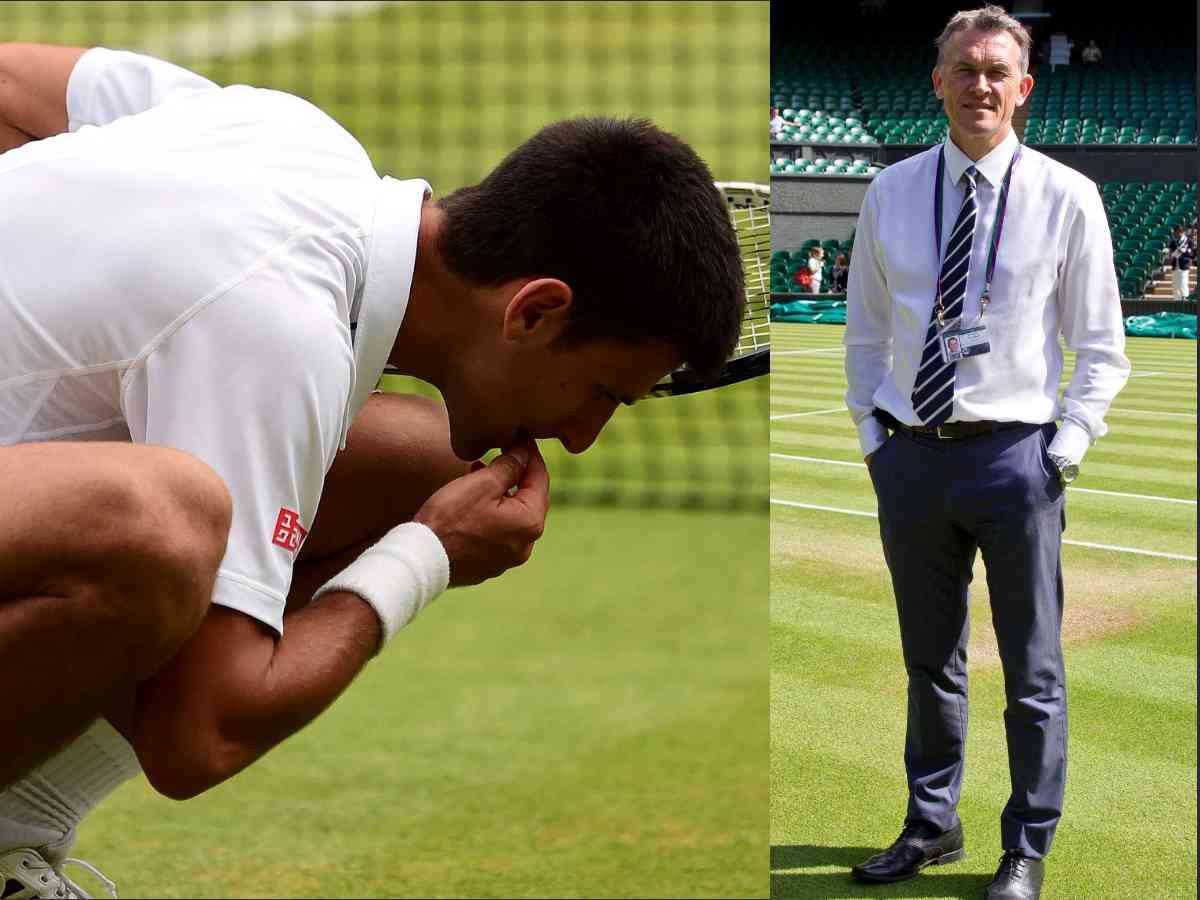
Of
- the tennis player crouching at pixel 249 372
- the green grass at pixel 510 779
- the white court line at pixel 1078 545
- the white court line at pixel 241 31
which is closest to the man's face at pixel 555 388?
the tennis player crouching at pixel 249 372

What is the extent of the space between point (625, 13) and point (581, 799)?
1357cm

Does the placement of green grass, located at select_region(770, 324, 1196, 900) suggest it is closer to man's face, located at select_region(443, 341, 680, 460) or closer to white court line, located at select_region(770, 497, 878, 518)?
white court line, located at select_region(770, 497, 878, 518)

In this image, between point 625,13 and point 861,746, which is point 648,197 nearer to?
point 861,746

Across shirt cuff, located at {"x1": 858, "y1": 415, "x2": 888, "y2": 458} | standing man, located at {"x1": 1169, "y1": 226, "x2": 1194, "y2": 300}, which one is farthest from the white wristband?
standing man, located at {"x1": 1169, "y1": 226, "x2": 1194, "y2": 300}

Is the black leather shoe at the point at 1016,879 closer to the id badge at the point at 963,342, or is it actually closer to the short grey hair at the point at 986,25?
the id badge at the point at 963,342

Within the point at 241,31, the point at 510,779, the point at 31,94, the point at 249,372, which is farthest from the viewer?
the point at 241,31

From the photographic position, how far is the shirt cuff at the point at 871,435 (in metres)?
1.84

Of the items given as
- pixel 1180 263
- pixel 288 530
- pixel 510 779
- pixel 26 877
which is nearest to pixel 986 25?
pixel 1180 263

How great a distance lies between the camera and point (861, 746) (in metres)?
1.87

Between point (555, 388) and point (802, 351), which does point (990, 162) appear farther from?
point (555, 388)

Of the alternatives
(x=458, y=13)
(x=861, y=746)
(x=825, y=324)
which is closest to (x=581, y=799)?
(x=861, y=746)

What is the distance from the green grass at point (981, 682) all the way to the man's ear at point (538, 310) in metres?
0.27

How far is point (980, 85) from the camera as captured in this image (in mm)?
1709

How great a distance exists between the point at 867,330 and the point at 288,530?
705 millimetres
